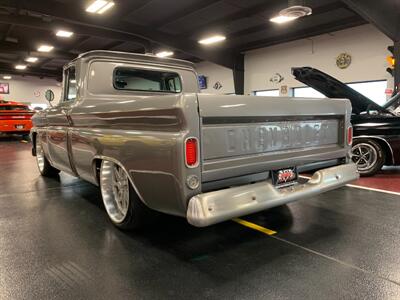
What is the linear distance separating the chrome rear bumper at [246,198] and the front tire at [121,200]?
0.89 meters

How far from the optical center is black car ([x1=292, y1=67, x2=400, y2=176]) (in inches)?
219

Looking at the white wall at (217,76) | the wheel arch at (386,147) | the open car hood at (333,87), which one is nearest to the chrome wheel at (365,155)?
the wheel arch at (386,147)

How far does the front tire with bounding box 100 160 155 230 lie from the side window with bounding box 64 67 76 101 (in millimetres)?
1333

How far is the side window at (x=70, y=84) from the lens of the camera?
13.8ft

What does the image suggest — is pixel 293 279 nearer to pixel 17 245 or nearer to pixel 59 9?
pixel 17 245

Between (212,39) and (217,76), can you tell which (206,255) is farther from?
(217,76)

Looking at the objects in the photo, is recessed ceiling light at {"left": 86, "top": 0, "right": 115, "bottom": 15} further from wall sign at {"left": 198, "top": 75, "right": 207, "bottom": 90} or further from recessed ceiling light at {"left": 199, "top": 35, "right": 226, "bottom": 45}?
wall sign at {"left": 198, "top": 75, "right": 207, "bottom": 90}

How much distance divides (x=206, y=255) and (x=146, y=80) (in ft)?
8.79

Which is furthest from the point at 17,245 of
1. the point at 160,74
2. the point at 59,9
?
the point at 59,9

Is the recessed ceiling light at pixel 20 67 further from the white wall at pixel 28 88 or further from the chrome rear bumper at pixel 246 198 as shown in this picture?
the chrome rear bumper at pixel 246 198

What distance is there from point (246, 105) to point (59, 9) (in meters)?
9.80

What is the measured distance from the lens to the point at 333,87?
19.5 ft

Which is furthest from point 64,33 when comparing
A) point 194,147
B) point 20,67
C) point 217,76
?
point 194,147

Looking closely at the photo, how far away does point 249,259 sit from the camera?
104 inches
